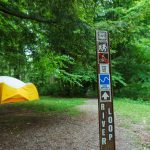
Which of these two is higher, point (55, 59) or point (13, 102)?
point (55, 59)

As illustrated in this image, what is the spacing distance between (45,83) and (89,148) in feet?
58.4

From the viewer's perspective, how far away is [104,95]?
4.70m

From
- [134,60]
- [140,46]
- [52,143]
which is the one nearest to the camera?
[52,143]

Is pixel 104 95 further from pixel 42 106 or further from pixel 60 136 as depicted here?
pixel 42 106

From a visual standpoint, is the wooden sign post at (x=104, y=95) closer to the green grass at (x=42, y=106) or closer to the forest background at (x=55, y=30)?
the forest background at (x=55, y=30)

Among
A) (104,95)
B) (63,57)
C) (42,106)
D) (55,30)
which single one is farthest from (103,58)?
(42,106)

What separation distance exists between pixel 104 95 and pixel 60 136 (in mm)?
3785

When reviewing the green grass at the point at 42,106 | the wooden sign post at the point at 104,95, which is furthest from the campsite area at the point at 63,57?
the green grass at the point at 42,106

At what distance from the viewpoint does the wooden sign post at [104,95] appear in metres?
4.61

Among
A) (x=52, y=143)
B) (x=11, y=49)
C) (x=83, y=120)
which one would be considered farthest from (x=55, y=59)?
(x=52, y=143)

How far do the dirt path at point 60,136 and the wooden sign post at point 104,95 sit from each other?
8.01 feet

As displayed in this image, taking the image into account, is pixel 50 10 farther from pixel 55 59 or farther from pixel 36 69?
pixel 36 69

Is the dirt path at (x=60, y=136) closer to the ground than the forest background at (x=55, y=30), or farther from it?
closer to the ground

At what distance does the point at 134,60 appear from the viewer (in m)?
23.1
